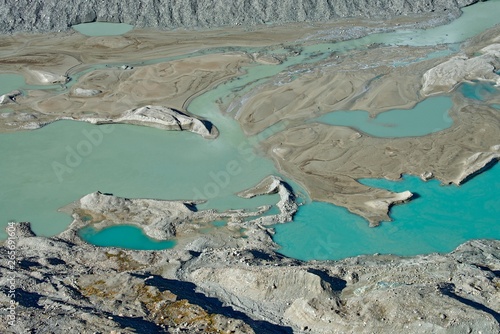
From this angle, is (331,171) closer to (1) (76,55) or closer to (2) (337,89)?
(2) (337,89)

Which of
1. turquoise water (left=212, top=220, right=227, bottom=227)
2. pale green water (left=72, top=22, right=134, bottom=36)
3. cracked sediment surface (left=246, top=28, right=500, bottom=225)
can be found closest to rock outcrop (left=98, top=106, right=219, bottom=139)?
cracked sediment surface (left=246, top=28, right=500, bottom=225)

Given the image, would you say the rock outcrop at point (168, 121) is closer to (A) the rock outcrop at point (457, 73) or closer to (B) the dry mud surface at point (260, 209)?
(B) the dry mud surface at point (260, 209)

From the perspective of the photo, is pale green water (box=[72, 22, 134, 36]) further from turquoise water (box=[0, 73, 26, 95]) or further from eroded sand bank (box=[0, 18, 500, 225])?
turquoise water (box=[0, 73, 26, 95])

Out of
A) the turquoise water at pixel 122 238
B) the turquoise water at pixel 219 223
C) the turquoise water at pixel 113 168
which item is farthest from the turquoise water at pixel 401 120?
the turquoise water at pixel 122 238

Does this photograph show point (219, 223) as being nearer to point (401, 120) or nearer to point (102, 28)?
point (401, 120)

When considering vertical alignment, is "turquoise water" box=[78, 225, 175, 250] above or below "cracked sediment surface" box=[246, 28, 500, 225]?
below

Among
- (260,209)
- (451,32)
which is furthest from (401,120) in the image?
(451,32)
